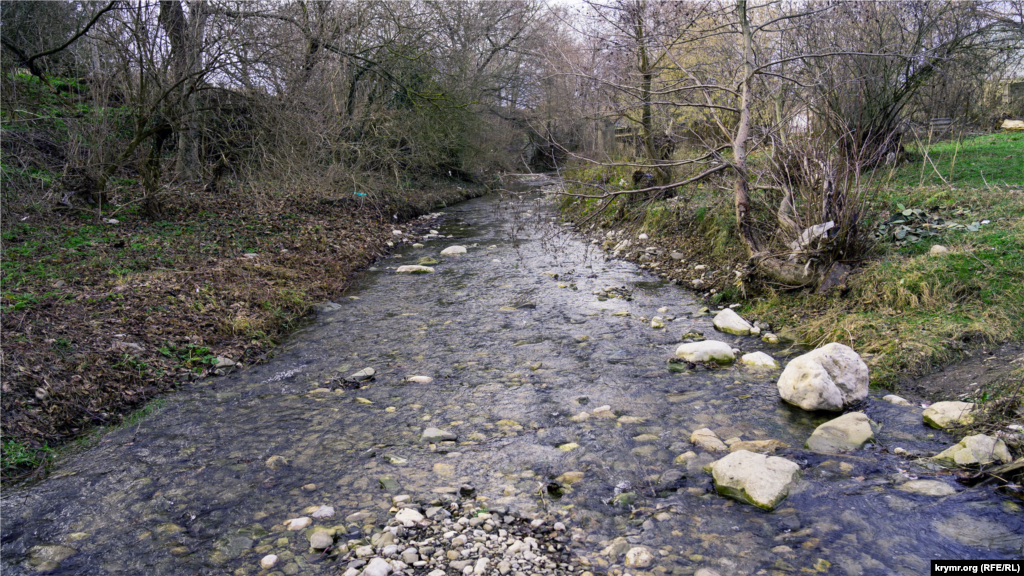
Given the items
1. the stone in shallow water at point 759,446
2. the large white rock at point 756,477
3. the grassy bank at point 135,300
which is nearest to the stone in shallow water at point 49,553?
the grassy bank at point 135,300

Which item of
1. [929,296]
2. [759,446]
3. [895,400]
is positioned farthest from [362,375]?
[929,296]

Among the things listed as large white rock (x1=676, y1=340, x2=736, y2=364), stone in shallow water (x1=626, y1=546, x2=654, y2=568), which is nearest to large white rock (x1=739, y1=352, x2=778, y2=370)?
large white rock (x1=676, y1=340, x2=736, y2=364)

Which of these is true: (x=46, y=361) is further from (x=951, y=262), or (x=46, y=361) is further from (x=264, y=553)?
(x=951, y=262)

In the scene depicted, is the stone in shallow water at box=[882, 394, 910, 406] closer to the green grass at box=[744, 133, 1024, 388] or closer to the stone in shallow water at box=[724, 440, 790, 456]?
the green grass at box=[744, 133, 1024, 388]

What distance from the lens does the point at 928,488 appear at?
9.47 feet

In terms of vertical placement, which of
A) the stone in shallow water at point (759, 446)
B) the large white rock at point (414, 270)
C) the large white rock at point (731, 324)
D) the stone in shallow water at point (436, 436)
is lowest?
the stone in shallow water at point (759, 446)

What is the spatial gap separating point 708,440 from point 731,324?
233 cm

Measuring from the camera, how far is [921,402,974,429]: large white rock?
3402 mm

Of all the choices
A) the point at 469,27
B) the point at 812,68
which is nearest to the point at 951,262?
the point at 812,68

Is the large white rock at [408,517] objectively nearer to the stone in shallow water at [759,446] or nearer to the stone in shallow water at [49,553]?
the stone in shallow water at [49,553]

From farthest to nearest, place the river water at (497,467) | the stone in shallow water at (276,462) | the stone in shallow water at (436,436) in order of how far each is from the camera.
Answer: the stone in shallow water at (436,436)
the stone in shallow water at (276,462)
the river water at (497,467)

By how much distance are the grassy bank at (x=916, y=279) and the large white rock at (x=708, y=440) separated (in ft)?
5.22

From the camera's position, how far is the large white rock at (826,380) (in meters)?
3.84

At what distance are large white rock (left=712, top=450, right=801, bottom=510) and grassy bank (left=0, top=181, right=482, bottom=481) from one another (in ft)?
13.2
